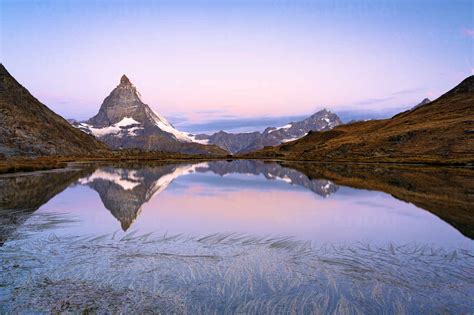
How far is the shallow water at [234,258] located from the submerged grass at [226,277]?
51 mm

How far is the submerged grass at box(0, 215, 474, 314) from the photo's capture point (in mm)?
14086

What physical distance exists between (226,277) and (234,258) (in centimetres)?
300

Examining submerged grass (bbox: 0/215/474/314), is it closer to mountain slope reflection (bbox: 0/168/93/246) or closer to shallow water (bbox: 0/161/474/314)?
shallow water (bbox: 0/161/474/314)

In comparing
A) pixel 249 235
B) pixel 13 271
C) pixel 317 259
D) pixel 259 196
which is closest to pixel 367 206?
pixel 259 196

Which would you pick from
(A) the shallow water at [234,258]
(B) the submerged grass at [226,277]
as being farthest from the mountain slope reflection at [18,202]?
(B) the submerged grass at [226,277]

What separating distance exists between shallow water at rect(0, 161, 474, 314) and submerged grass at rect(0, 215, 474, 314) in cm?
5

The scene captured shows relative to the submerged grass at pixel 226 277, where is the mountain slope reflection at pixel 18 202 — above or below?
above

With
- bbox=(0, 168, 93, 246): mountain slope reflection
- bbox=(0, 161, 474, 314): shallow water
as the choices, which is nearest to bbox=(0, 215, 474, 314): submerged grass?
bbox=(0, 161, 474, 314): shallow water

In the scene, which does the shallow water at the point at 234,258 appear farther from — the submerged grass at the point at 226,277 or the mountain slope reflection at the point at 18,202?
the mountain slope reflection at the point at 18,202

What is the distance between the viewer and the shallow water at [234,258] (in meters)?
14.5

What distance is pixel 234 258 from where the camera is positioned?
20.1 metres

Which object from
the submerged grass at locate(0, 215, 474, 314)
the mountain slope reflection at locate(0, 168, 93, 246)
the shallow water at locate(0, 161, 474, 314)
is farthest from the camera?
the mountain slope reflection at locate(0, 168, 93, 246)

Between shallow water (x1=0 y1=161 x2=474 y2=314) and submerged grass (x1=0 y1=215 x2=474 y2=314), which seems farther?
shallow water (x1=0 y1=161 x2=474 y2=314)

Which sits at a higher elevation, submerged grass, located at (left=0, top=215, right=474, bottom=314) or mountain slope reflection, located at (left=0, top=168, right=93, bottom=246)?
mountain slope reflection, located at (left=0, top=168, right=93, bottom=246)
